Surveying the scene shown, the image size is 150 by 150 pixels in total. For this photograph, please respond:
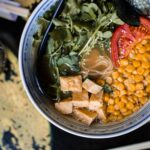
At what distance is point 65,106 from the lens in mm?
1337

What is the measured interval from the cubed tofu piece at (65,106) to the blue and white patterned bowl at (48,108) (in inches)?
0.6

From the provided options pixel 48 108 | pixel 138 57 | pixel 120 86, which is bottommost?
pixel 48 108

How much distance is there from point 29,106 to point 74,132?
0.20 m

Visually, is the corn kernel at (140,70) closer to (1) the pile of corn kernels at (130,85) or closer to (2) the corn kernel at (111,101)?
(1) the pile of corn kernels at (130,85)

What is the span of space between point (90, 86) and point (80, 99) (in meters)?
0.05

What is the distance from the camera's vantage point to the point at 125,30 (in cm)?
129

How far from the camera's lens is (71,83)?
4.30ft

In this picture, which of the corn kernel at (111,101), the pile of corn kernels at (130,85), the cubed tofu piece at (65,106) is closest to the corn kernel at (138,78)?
the pile of corn kernels at (130,85)

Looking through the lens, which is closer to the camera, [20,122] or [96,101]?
[96,101]

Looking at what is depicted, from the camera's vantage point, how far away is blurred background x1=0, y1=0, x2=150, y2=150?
1386 millimetres

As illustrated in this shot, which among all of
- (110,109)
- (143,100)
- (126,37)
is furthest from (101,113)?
(126,37)

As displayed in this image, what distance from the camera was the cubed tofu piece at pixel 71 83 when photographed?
1308 mm

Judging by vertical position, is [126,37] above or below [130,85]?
above

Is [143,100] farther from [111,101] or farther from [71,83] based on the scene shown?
[71,83]
